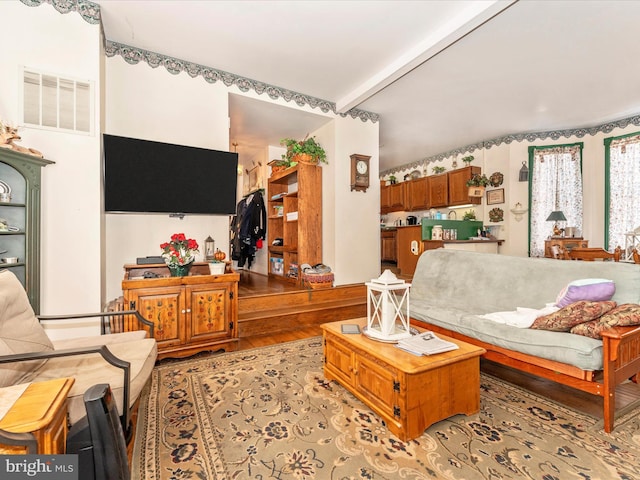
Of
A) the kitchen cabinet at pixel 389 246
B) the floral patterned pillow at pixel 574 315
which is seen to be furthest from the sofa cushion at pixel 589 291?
the kitchen cabinet at pixel 389 246

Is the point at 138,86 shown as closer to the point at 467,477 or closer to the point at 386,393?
the point at 386,393

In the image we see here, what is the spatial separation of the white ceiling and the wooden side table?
9.02 ft

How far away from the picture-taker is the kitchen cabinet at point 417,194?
6.98 metres

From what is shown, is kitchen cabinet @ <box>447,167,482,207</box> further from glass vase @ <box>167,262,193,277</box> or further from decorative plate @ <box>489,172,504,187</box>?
glass vase @ <box>167,262,193,277</box>

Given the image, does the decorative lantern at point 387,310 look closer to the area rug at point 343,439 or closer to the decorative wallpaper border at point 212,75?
the area rug at point 343,439

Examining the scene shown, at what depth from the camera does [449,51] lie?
3.04 metres

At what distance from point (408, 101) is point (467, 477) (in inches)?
162

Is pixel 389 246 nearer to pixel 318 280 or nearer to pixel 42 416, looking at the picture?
pixel 318 280

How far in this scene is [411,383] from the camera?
1.51 m

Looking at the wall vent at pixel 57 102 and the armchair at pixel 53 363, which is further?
the wall vent at pixel 57 102

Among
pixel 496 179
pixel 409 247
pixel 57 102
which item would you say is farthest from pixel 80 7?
pixel 496 179

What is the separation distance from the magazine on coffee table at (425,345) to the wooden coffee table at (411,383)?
26 mm

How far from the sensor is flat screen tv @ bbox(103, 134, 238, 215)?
2.63 metres

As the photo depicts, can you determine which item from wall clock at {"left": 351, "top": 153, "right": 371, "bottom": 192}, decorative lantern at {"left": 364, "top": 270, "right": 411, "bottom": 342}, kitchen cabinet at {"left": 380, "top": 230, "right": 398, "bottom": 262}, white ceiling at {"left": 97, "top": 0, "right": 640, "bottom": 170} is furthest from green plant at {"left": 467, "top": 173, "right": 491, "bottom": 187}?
decorative lantern at {"left": 364, "top": 270, "right": 411, "bottom": 342}
